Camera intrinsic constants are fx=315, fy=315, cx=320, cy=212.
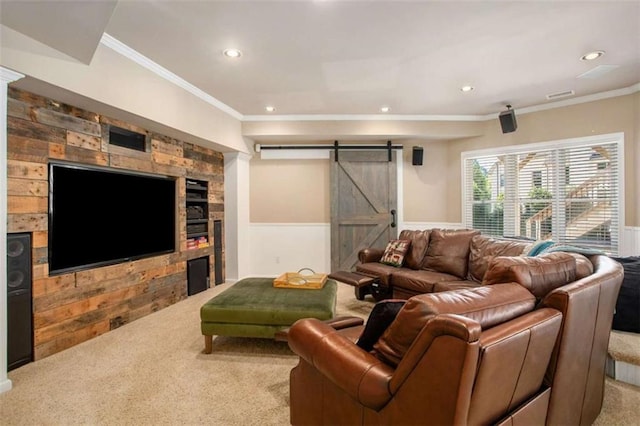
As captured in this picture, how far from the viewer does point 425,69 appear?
3279mm

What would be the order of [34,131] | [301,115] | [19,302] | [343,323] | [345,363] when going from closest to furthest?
[345,363], [343,323], [19,302], [34,131], [301,115]

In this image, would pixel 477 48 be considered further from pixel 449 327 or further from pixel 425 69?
pixel 449 327

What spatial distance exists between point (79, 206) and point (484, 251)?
4118 mm

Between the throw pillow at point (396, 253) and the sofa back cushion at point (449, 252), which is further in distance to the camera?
the throw pillow at point (396, 253)

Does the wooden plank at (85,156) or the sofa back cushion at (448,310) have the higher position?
the wooden plank at (85,156)

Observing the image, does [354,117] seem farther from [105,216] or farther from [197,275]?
[105,216]

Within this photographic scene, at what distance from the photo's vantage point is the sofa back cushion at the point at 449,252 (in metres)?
3.67

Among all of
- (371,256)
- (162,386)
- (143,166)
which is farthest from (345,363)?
(143,166)

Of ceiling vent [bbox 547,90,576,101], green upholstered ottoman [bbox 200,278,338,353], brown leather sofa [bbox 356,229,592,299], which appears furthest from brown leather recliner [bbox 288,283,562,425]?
ceiling vent [bbox 547,90,576,101]

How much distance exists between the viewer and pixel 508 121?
4352 mm

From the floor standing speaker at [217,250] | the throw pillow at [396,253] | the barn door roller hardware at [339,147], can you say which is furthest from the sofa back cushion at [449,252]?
the floor standing speaker at [217,250]

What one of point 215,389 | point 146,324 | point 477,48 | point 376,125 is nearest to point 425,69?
point 477,48

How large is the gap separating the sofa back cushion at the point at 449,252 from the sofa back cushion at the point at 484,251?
0.08m

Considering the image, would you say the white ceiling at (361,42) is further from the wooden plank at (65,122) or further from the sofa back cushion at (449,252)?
the sofa back cushion at (449,252)
